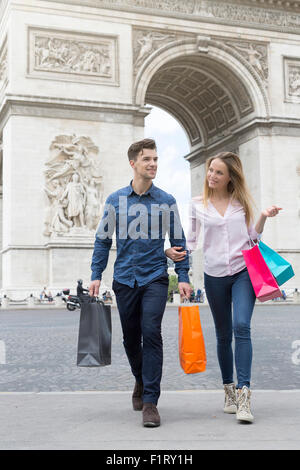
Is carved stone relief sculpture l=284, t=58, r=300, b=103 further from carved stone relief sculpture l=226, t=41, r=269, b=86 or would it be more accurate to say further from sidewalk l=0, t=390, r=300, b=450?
sidewalk l=0, t=390, r=300, b=450

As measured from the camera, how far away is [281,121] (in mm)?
26172

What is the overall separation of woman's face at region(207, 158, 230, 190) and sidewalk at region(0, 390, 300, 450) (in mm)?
1393

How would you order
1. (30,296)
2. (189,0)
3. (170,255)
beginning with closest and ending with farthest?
(170,255)
(30,296)
(189,0)

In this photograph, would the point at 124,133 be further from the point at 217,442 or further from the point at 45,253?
the point at 217,442

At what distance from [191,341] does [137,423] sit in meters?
0.57

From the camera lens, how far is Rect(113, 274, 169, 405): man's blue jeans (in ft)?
12.6

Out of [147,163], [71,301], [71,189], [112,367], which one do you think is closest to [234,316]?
[147,163]

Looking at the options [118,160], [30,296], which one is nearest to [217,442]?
[30,296]

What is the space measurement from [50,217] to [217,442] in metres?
20.2

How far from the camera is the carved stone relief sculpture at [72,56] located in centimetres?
2312

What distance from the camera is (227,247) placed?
409 centimetres

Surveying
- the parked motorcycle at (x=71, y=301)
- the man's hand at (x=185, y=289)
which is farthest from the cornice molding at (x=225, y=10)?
the man's hand at (x=185, y=289)

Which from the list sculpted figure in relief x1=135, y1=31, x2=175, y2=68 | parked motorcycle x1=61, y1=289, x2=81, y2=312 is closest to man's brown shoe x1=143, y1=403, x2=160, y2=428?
parked motorcycle x1=61, y1=289, x2=81, y2=312

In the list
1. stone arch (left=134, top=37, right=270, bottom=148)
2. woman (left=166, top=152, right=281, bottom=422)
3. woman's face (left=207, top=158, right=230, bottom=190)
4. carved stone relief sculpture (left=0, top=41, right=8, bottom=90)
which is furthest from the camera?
stone arch (left=134, top=37, right=270, bottom=148)
